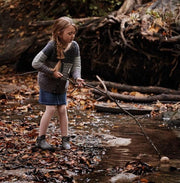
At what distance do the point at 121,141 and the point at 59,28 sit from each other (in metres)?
1.79

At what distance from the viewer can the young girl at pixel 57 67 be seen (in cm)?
394

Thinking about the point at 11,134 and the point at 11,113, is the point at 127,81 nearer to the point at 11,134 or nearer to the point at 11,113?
the point at 11,113

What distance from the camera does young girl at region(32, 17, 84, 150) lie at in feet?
12.9

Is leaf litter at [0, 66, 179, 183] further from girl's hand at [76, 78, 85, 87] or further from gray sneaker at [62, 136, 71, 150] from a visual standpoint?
girl's hand at [76, 78, 85, 87]

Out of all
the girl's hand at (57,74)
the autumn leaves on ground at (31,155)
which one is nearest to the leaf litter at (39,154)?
the autumn leaves on ground at (31,155)

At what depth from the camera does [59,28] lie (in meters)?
3.95

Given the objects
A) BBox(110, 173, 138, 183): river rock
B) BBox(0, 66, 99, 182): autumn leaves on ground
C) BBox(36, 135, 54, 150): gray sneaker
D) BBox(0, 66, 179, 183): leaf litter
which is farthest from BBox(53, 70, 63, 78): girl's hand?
BBox(110, 173, 138, 183): river rock

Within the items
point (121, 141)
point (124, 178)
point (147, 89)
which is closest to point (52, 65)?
point (121, 141)

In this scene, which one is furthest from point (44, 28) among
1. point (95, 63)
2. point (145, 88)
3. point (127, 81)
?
Answer: point (145, 88)

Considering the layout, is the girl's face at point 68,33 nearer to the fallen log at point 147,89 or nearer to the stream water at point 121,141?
the stream water at point 121,141

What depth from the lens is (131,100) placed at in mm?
8180

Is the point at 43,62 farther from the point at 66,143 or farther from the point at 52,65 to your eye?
the point at 66,143

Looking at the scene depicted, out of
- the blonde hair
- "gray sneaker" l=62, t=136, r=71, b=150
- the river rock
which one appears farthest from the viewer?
"gray sneaker" l=62, t=136, r=71, b=150

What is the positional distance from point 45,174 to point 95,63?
802 centimetres
